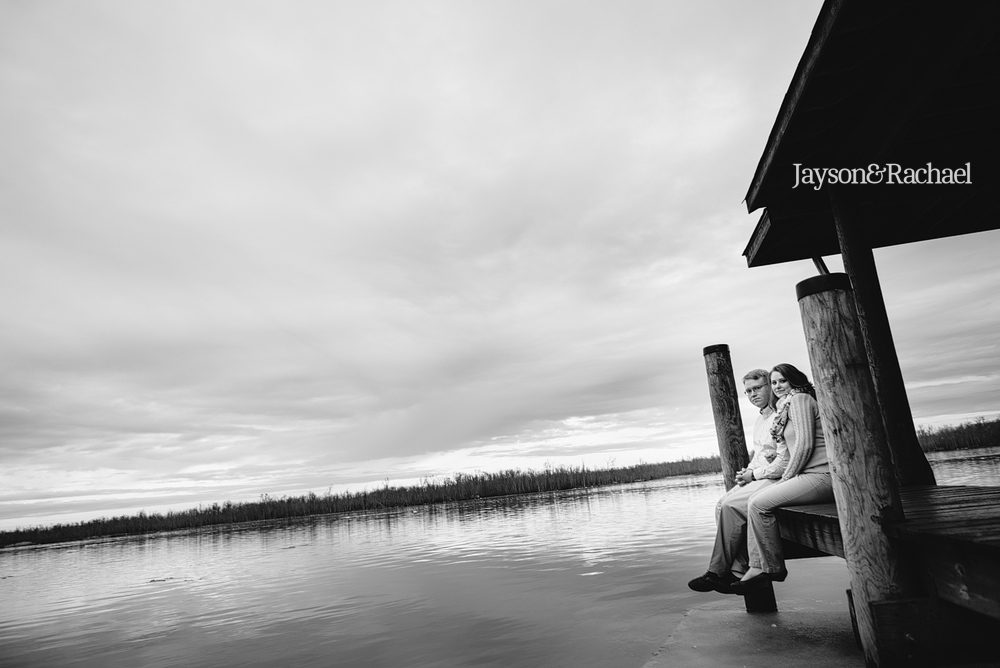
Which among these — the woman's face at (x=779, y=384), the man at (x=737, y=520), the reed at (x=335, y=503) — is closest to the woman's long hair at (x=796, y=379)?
the woman's face at (x=779, y=384)

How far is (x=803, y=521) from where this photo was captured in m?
4.01

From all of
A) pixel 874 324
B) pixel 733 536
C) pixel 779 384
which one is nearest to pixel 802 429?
pixel 779 384

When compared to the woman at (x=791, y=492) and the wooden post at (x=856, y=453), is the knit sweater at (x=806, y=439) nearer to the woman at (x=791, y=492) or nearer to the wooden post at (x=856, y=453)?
the woman at (x=791, y=492)

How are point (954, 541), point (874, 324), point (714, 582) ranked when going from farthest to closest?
point (874, 324)
point (714, 582)
point (954, 541)

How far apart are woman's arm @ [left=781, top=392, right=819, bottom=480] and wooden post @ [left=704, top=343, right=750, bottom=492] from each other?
1674 millimetres

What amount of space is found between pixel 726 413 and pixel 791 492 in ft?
5.96

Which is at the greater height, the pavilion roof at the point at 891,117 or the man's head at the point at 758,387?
the pavilion roof at the point at 891,117

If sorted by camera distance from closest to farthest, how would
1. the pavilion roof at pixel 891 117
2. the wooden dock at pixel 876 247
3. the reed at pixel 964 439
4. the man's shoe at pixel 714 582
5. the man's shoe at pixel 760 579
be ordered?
the wooden dock at pixel 876 247 → the pavilion roof at pixel 891 117 → the man's shoe at pixel 760 579 → the man's shoe at pixel 714 582 → the reed at pixel 964 439

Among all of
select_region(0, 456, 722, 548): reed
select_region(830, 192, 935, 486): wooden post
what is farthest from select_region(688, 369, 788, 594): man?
select_region(0, 456, 722, 548): reed

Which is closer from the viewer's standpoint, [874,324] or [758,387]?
[758,387]

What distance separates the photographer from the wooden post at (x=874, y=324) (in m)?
5.99

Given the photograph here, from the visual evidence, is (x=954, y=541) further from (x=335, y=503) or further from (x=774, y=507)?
(x=335, y=503)

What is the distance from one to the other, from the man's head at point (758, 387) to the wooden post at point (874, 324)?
198 cm

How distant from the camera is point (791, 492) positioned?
4234 millimetres
